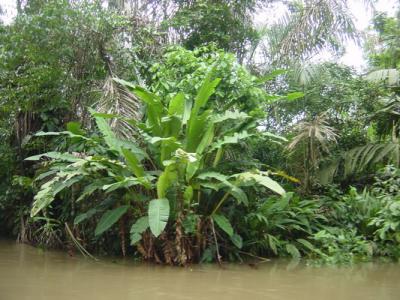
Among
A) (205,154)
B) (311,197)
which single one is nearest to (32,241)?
(205,154)

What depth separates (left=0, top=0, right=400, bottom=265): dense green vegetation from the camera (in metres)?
6.37

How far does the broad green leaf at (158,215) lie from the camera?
555 cm

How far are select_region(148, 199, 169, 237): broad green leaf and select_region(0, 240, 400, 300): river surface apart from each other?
544 millimetres

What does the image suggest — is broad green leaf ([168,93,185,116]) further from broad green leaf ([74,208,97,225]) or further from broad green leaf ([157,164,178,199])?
broad green leaf ([74,208,97,225])

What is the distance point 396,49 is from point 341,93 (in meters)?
1.47

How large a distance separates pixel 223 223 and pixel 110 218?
59.7 inches

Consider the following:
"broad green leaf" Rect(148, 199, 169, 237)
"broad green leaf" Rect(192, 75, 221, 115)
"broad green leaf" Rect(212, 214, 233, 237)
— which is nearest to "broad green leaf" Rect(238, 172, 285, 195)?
"broad green leaf" Rect(212, 214, 233, 237)

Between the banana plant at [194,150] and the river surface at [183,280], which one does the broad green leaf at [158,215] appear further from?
the river surface at [183,280]

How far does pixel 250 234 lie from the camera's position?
7031 millimetres

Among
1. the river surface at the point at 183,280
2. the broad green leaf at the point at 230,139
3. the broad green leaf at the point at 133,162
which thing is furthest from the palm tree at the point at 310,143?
the broad green leaf at the point at 133,162

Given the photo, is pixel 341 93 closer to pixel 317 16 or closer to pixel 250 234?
pixel 317 16

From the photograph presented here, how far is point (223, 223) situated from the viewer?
20.6 feet

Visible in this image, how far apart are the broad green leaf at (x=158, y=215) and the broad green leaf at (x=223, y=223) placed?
813 mm

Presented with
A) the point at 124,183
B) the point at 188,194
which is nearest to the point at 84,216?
the point at 124,183
